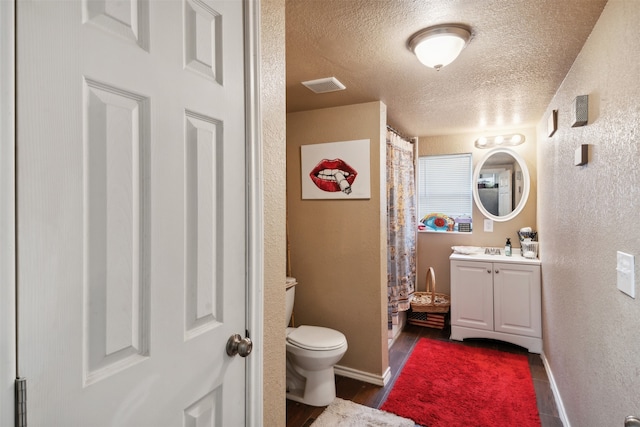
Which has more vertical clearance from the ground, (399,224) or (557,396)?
(399,224)

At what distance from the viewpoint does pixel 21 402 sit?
588 mm

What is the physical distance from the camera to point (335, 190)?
288 centimetres

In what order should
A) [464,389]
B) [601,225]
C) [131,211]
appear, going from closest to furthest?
[131,211]
[601,225]
[464,389]

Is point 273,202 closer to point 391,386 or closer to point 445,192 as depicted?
point 391,386

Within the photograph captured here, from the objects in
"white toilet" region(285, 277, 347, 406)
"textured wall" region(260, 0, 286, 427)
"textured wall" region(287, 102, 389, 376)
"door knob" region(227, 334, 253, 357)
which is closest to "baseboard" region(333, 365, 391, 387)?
"textured wall" region(287, 102, 389, 376)

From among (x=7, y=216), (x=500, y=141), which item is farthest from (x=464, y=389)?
(x=7, y=216)

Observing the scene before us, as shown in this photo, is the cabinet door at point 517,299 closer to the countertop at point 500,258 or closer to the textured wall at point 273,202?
the countertop at point 500,258

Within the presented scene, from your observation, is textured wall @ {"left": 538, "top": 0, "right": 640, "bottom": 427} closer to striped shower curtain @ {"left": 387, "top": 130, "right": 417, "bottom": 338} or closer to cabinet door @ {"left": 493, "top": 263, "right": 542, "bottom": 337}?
cabinet door @ {"left": 493, "top": 263, "right": 542, "bottom": 337}

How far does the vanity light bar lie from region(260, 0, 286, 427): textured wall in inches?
130

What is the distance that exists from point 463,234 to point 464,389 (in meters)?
1.93

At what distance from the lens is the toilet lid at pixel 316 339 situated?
2.40m

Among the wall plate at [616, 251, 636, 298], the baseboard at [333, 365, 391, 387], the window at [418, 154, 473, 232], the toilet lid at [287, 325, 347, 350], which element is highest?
the window at [418, 154, 473, 232]

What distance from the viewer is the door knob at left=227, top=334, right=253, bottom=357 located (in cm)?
106

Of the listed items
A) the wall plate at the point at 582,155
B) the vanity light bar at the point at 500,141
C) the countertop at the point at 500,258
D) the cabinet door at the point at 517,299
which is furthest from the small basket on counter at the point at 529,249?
the wall plate at the point at 582,155
